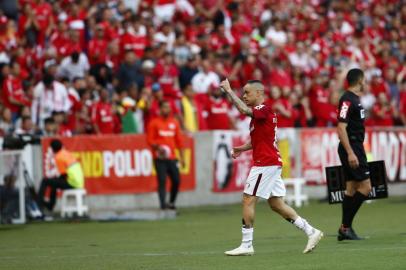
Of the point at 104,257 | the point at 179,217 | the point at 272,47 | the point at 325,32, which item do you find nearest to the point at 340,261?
the point at 104,257

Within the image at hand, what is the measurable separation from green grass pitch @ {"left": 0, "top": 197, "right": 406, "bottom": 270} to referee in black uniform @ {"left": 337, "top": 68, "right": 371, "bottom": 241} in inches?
18.7

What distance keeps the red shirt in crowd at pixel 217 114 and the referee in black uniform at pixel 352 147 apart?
11.6 metres

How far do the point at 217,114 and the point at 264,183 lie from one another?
13.0 metres

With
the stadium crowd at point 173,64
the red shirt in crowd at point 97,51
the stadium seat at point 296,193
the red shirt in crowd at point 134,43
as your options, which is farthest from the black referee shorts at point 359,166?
the red shirt in crowd at point 134,43

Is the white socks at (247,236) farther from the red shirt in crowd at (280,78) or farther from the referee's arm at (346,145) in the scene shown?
the red shirt in crowd at (280,78)

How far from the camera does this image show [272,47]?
30.9 metres

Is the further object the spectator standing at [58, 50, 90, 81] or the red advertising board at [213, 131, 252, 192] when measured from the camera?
the spectator standing at [58, 50, 90, 81]

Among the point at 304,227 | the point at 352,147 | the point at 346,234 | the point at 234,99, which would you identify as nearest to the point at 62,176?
the point at 346,234

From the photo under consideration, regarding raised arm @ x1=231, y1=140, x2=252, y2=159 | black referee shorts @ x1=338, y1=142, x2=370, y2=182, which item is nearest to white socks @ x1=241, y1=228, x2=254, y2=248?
raised arm @ x1=231, y1=140, x2=252, y2=159

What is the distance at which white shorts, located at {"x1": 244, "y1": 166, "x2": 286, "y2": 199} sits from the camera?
13.1 m

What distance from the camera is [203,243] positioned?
1555cm

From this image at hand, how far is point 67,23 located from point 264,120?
14539 millimetres

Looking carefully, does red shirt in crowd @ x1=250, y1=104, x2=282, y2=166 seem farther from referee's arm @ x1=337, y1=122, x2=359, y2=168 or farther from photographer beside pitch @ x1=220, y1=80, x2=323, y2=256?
referee's arm @ x1=337, y1=122, x2=359, y2=168

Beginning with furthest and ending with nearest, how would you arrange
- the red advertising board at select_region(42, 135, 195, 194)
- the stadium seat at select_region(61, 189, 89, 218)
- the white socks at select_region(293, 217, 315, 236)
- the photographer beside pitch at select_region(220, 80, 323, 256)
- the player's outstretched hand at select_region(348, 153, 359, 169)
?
the red advertising board at select_region(42, 135, 195, 194), the stadium seat at select_region(61, 189, 89, 218), the player's outstretched hand at select_region(348, 153, 359, 169), the white socks at select_region(293, 217, 315, 236), the photographer beside pitch at select_region(220, 80, 323, 256)
